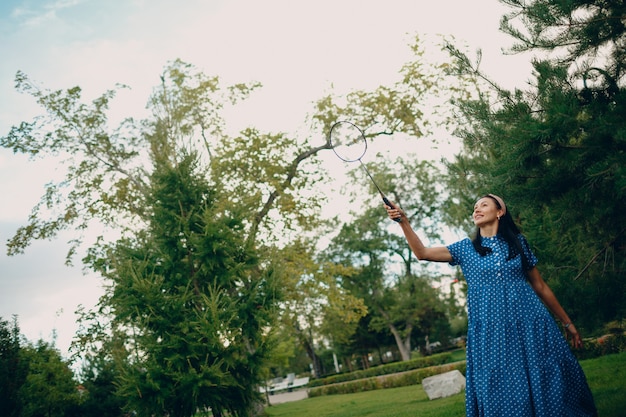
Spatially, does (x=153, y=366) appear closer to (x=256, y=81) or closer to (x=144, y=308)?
(x=144, y=308)

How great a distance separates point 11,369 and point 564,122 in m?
17.0

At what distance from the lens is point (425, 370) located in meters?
21.5

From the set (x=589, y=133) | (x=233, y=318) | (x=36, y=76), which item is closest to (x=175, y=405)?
(x=233, y=318)

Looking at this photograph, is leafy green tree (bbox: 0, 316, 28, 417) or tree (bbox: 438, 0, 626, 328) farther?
leafy green tree (bbox: 0, 316, 28, 417)

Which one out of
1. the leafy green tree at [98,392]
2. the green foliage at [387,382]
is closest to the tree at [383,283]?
the green foliage at [387,382]

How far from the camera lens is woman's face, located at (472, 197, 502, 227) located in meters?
4.21

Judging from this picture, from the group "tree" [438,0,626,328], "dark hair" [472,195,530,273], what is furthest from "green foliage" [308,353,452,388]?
"dark hair" [472,195,530,273]

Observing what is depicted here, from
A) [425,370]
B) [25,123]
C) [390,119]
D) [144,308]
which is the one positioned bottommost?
[425,370]

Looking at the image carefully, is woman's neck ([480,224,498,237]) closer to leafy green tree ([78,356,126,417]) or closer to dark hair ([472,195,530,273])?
dark hair ([472,195,530,273])

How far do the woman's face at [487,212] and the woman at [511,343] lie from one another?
0.05 metres

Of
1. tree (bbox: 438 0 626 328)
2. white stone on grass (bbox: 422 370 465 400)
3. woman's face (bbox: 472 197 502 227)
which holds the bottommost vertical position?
white stone on grass (bbox: 422 370 465 400)

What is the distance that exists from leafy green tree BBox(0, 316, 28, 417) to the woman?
1567 cm

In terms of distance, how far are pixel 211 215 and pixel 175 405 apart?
350cm

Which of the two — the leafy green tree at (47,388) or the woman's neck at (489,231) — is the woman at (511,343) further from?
the leafy green tree at (47,388)
